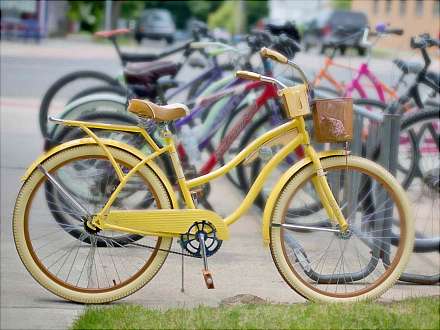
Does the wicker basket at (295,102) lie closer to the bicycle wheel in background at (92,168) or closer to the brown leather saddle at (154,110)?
the brown leather saddle at (154,110)

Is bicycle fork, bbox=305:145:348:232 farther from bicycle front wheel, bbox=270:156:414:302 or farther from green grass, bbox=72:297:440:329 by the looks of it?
green grass, bbox=72:297:440:329

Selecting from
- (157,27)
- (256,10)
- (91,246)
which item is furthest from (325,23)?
(91,246)

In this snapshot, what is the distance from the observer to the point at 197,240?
17.7ft

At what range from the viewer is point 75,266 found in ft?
18.5

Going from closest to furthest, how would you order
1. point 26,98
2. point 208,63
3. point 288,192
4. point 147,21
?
point 288,192 < point 208,63 < point 26,98 < point 147,21

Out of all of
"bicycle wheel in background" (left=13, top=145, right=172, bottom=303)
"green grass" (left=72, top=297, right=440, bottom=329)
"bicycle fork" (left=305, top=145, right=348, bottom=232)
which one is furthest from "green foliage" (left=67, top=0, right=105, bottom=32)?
"green grass" (left=72, top=297, right=440, bottom=329)

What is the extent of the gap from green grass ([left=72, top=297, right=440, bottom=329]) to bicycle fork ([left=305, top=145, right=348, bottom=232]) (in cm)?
47

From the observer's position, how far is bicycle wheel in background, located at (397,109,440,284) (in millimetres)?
6668

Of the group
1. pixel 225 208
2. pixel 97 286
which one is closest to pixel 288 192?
pixel 97 286

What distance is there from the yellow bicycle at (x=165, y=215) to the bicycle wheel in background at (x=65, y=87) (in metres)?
3.96

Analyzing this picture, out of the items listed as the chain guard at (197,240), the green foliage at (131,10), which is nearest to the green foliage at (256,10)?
the green foliage at (131,10)

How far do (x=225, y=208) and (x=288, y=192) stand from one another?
2.83 metres

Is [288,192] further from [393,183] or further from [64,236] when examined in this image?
[64,236]

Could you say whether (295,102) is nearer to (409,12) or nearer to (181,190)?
(181,190)
